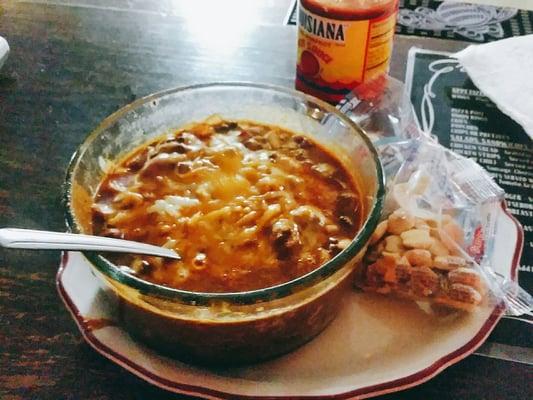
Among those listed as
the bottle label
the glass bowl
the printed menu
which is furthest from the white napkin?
the glass bowl

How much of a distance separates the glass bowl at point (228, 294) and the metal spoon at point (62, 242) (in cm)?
2

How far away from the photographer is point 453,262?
0.78m

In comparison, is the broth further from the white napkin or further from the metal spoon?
the white napkin

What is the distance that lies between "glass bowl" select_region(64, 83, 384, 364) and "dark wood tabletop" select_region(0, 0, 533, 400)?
0.08 m

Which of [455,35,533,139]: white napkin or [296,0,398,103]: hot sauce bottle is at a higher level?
[296,0,398,103]: hot sauce bottle

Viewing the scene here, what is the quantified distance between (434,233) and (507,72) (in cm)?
54

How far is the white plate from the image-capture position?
70 centimetres

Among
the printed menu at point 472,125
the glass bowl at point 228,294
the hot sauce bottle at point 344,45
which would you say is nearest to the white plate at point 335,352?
the glass bowl at point 228,294

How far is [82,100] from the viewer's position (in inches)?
46.9

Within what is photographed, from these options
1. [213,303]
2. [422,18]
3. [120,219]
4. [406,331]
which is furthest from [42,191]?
[422,18]

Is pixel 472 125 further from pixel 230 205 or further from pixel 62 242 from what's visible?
pixel 62 242

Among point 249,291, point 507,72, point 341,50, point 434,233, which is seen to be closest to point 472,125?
point 507,72

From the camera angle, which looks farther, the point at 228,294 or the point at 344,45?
the point at 344,45

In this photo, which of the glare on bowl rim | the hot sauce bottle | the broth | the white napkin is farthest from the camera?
the white napkin
